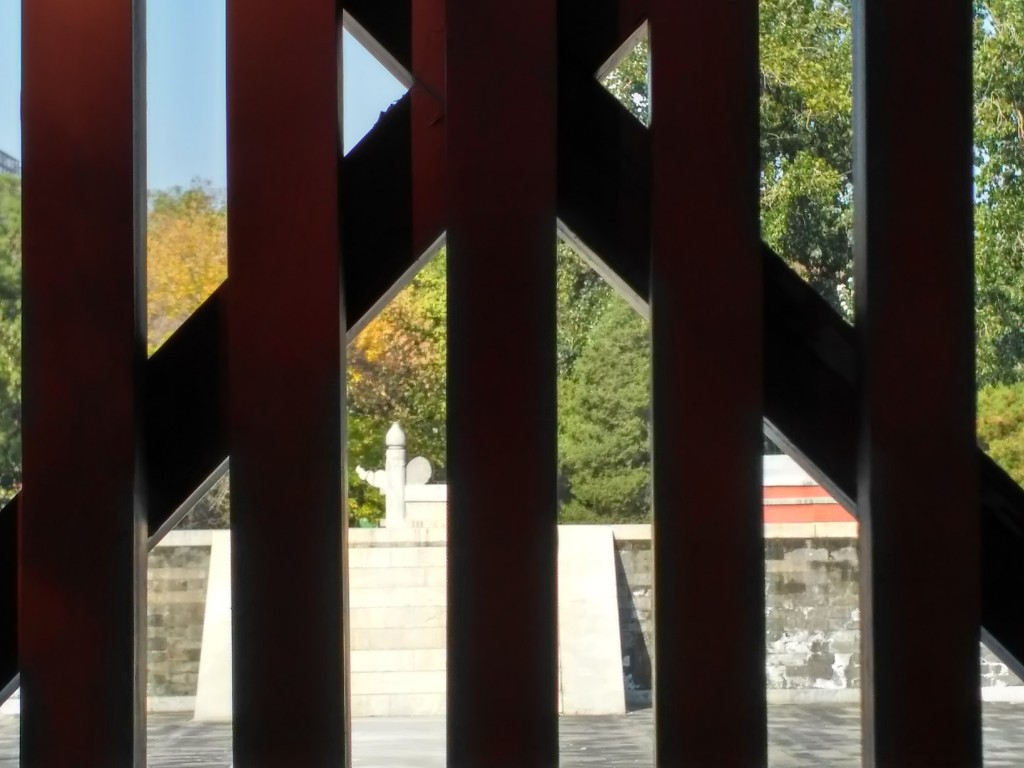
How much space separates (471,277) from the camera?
4.47 ft

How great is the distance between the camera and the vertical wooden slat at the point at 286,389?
1352 millimetres

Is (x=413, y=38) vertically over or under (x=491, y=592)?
over

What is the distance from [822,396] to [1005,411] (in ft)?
92.2

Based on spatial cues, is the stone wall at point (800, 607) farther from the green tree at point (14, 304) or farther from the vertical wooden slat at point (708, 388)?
the vertical wooden slat at point (708, 388)

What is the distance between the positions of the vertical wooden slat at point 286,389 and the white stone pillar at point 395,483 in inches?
989

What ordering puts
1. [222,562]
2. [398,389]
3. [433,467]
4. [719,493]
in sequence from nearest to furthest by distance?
[719,493]
[222,562]
[433,467]
[398,389]

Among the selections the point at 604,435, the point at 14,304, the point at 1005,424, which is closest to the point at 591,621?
the point at 604,435

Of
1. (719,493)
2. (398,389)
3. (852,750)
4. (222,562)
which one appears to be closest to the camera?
(719,493)

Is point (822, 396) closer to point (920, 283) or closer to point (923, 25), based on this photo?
point (920, 283)

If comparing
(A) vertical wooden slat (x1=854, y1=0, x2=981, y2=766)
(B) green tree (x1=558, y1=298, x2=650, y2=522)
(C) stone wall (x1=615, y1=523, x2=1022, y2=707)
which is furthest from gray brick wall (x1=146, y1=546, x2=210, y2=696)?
(A) vertical wooden slat (x1=854, y1=0, x2=981, y2=766)

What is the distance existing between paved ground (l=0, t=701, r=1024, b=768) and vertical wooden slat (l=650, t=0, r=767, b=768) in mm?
19425

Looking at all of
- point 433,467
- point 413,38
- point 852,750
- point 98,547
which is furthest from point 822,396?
point 433,467

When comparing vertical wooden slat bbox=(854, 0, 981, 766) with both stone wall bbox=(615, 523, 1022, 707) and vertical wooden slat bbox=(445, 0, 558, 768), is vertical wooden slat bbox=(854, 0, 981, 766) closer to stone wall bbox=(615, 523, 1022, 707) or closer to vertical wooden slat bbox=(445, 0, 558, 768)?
vertical wooden slat bbox=(445, 0, 558, 768)

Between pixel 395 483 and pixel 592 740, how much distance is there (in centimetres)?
665
